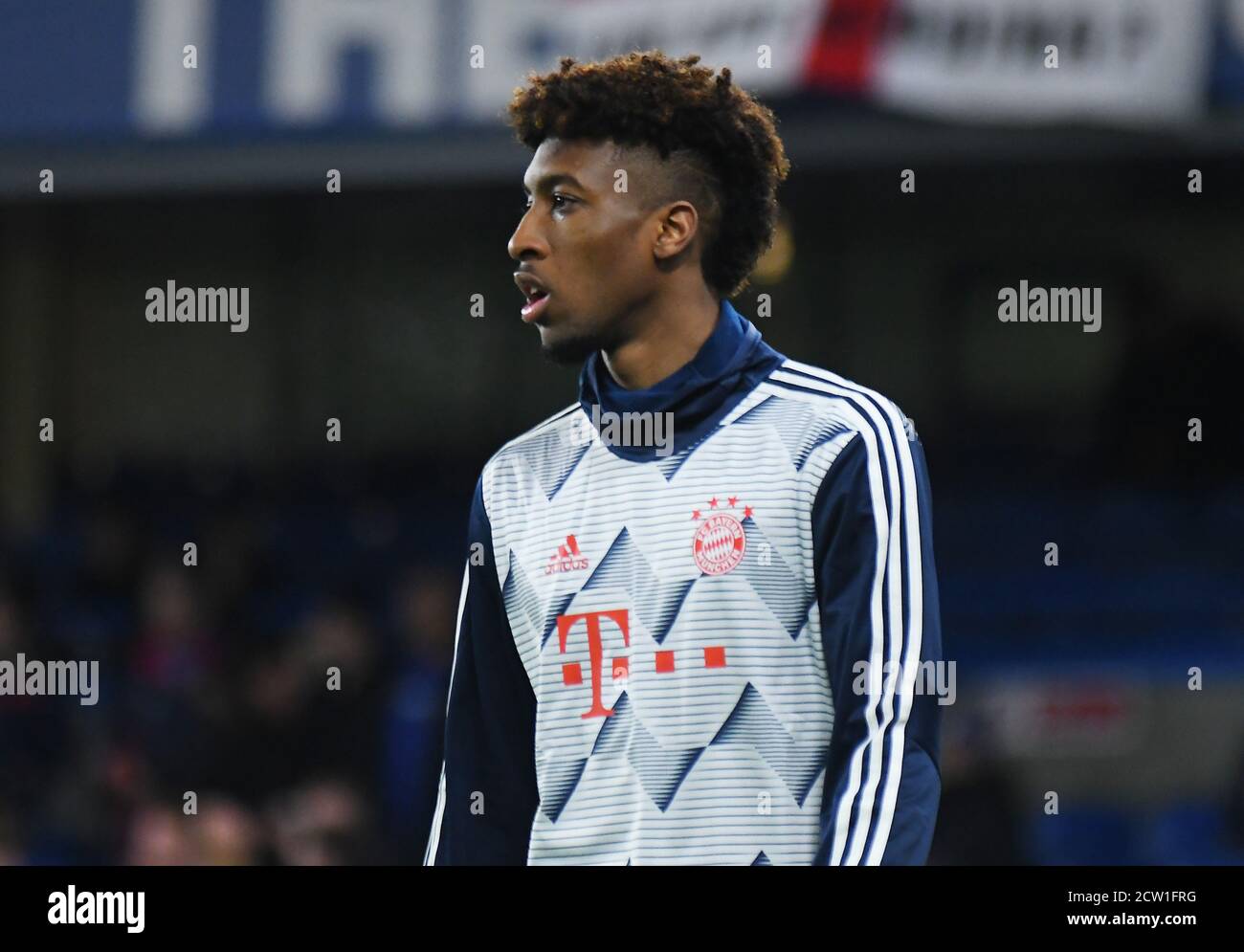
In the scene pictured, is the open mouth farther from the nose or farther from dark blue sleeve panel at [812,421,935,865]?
dark blue sleeve panel at [812,421,935,865]

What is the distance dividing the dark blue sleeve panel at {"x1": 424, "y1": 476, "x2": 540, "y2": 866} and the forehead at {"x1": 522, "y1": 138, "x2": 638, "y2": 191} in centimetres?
53

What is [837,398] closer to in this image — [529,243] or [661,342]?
[661,342]

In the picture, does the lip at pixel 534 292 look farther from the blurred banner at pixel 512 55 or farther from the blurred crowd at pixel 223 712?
the blurred banner at pixel 512 55

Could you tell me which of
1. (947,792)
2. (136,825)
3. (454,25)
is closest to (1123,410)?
(947,792)

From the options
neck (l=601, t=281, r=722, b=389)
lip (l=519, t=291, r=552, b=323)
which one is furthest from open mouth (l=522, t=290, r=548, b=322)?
neck (l=601, t=281, r=722, b=389)

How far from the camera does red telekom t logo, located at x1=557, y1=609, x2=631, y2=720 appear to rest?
2570 mm

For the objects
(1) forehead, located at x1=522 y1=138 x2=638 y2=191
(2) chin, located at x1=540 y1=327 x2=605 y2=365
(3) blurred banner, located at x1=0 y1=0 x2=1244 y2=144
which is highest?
(3) blurred banner, located at x1=0 y1=0 x2=1244 y2=144

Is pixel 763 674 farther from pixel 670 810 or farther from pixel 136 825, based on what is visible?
pixel 136 825

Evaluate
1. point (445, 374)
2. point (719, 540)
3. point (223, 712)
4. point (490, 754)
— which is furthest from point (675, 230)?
point (445, 374)

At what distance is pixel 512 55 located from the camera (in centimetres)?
722

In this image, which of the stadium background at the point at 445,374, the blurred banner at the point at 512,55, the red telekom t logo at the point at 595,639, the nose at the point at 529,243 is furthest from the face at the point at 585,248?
the blurred banner at the point at 512,55

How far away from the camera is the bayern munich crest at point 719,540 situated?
252 cm

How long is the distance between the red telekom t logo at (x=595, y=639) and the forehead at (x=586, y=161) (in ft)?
1.94

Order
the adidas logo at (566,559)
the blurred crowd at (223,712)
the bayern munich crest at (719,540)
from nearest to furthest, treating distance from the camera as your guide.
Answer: the bayern munich crest at (719,540) → the adidas logo at (566,559) → the blurred crowd at (223,712)
